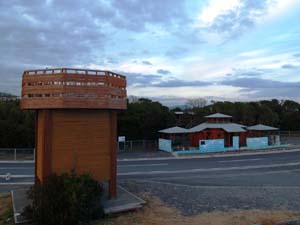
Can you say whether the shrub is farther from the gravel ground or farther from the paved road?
the paved road

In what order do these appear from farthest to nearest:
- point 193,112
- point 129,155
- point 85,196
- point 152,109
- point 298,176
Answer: point 193,112 < point 152,109 < point 129,155 < point 298,176 < point 85,196

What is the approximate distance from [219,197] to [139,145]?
84.3 feet

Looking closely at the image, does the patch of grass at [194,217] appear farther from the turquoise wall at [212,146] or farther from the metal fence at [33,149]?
the turquoise wall at [212,146]

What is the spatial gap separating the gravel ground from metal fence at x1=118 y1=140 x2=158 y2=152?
63.8 ft

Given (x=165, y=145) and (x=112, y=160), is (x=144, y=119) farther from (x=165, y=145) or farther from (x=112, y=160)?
(x=112, y=160)

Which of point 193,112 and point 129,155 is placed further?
point 193,112

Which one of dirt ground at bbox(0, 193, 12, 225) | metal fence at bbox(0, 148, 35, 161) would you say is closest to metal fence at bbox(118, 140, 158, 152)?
metal fence at bbox(0, 148, 35, 161)

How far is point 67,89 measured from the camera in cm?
1228

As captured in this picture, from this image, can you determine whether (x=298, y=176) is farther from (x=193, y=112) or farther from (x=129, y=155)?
(x=193, y=112)

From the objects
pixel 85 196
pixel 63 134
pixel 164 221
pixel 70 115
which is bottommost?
pixel 164 221

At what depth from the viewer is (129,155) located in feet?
108

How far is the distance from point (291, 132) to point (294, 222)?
51.8 metres

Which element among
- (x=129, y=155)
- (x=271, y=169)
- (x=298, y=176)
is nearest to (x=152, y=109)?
(x=129, y=155)

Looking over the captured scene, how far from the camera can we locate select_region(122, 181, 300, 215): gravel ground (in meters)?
13.0
